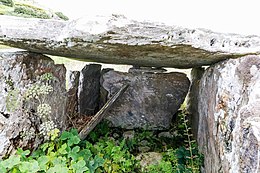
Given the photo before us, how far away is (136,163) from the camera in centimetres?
327

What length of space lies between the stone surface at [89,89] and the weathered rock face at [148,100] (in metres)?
0.25

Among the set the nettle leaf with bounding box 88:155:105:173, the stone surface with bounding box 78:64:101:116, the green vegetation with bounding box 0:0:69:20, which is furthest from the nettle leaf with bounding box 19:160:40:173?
the green vegetation with bounding box 0:0:69:20

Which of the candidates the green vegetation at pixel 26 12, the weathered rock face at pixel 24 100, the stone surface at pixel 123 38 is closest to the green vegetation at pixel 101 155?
the weathered rock face at pixel 24 100

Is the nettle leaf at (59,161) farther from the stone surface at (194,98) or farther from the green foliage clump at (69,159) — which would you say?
the stone surface at (194,98)

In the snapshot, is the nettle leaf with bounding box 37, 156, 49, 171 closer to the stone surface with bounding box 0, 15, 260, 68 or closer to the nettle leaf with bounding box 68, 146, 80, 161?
the nettle leaf with bounding box 68, 146, 80, 161

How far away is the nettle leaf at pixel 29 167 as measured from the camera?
7.64ft

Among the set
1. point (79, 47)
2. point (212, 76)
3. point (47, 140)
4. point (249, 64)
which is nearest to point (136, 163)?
point (47, 140)

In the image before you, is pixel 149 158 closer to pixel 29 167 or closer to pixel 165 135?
pixel 165 135

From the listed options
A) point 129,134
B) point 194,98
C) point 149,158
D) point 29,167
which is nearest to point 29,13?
point 129,134

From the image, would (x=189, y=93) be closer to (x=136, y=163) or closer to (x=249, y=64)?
(x=136, y=163)

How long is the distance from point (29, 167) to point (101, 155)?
88 cm

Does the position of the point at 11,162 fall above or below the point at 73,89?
below

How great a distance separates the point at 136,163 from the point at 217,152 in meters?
1.17

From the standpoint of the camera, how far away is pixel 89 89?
4.27 metres
